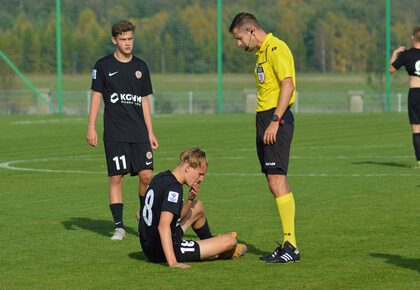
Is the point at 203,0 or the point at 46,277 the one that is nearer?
the point at 46,277

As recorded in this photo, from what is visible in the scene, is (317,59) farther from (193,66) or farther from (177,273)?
(177,273)

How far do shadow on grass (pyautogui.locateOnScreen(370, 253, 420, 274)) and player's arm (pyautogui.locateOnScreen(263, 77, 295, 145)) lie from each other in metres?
1.40

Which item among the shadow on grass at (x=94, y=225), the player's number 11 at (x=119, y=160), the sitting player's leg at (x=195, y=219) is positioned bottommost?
the shadow on grass at (x=94, y=225)

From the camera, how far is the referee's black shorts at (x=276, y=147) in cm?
1051

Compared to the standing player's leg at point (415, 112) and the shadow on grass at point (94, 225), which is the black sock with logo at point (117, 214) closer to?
the shadow on grass at point (94, 225)

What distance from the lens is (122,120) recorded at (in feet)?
40.4

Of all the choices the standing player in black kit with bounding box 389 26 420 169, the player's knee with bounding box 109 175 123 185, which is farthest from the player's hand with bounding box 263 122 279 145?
the standing player in black kit with bounding box 389 26 420 169

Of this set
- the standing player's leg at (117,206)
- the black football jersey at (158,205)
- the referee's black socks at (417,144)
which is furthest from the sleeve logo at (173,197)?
the referee's black socks at (417,144)

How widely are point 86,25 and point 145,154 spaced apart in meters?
38.2

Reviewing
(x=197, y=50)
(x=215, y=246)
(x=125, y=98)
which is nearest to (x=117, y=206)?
(x=125, y=98)

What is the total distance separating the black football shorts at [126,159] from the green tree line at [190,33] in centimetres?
3615

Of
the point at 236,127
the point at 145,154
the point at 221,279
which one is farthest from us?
the point at 236,127

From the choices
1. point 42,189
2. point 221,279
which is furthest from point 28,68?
point 221,279

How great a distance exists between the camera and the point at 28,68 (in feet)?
160
